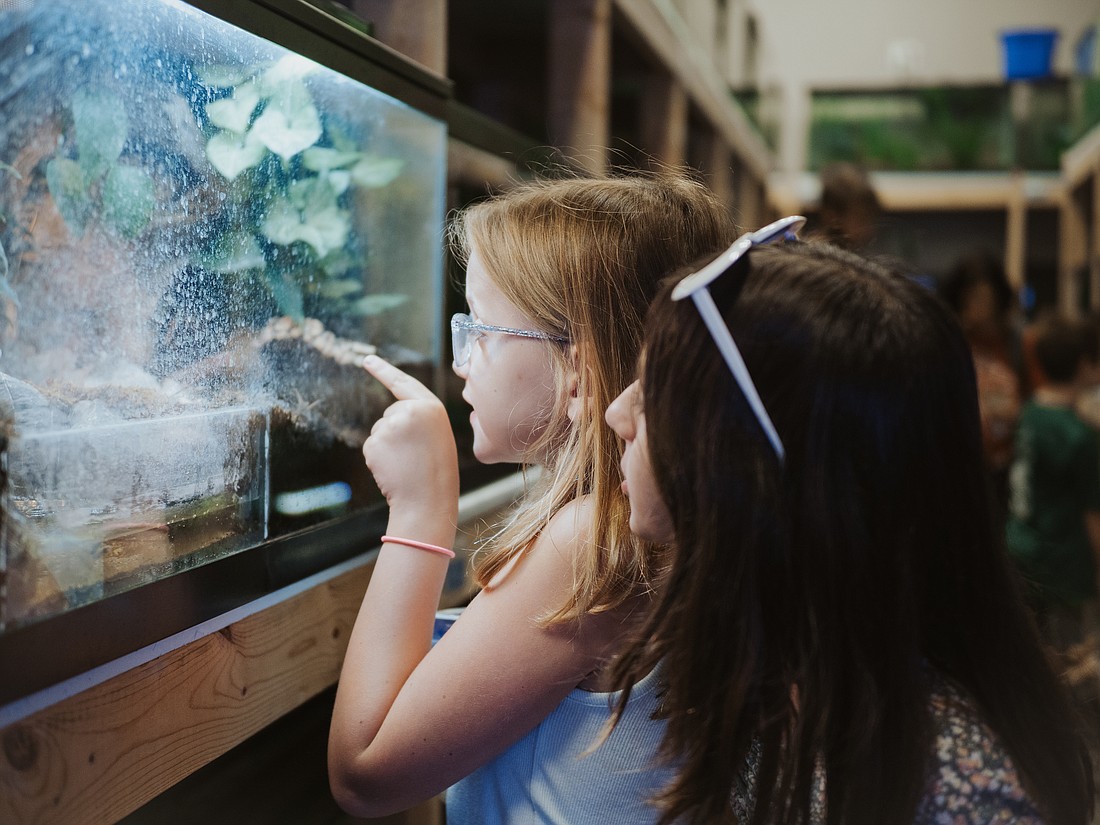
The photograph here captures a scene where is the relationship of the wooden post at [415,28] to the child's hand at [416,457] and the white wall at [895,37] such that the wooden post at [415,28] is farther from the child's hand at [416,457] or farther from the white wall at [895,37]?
the white wall at [895,37]

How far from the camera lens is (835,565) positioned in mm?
733

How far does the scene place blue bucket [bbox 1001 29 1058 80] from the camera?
8930mm

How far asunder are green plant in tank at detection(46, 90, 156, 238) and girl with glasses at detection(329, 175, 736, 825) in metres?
0.30

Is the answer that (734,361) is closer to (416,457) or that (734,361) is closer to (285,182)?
(416,457)

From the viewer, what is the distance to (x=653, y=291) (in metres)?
0.99

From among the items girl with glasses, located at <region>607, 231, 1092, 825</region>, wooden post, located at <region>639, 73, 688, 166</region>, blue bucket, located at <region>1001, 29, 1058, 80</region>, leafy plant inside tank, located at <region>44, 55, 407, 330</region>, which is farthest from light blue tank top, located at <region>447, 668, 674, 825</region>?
blue bucket, located at <region>1001, 29, 1058, 80</region>

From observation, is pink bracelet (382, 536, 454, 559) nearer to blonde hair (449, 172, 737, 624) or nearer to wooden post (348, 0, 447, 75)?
blonde hair (449, 172, 737, 624)

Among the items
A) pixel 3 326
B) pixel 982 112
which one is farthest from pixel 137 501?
pixel 982 112

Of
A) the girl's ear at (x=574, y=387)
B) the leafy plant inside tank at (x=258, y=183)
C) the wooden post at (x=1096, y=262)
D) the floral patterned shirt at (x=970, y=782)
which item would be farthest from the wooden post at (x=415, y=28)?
the wooden post at (x=1096, y=262)

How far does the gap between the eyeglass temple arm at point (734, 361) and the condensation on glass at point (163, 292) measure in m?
0.50

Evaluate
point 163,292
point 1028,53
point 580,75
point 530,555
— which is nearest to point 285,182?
point 163,292

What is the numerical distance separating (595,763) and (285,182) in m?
0.70

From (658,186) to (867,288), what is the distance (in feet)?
1.23

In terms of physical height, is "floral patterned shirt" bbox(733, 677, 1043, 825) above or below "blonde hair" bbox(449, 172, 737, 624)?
below
